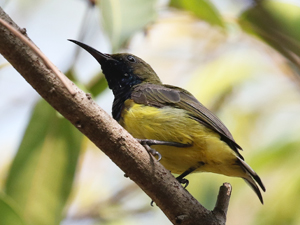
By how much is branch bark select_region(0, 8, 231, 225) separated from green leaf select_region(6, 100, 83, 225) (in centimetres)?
104

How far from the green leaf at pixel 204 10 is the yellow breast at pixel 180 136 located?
1.03 metres

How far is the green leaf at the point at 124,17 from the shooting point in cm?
306

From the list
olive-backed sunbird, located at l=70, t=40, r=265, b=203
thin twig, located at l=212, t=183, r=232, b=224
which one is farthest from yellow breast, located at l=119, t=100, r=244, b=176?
thin twig, located at l=212, t=183, r=232, b=224

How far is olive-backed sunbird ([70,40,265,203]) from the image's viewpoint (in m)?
3.29

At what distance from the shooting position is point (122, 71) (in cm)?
421

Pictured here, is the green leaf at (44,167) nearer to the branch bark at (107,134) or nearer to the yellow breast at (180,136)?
the yellow breast at (180,136)

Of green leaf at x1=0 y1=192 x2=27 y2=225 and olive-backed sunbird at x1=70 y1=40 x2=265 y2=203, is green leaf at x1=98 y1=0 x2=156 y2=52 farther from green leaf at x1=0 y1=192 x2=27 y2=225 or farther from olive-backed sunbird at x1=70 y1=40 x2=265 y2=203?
green leaf at x1=0 y1=192 x2=27 y2=225

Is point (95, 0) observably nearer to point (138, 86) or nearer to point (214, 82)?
point (138, 86)

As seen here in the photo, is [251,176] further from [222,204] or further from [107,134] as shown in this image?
[107,134]

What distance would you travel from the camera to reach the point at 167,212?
2699 mm

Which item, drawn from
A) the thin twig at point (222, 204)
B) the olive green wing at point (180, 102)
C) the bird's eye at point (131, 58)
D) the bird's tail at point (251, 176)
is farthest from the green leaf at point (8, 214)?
the bird's eye at point (131, 58)

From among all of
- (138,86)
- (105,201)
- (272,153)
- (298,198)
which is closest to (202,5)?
(138,86)

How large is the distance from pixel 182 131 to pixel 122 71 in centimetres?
118

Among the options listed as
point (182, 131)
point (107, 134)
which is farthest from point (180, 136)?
point (107, 134)
